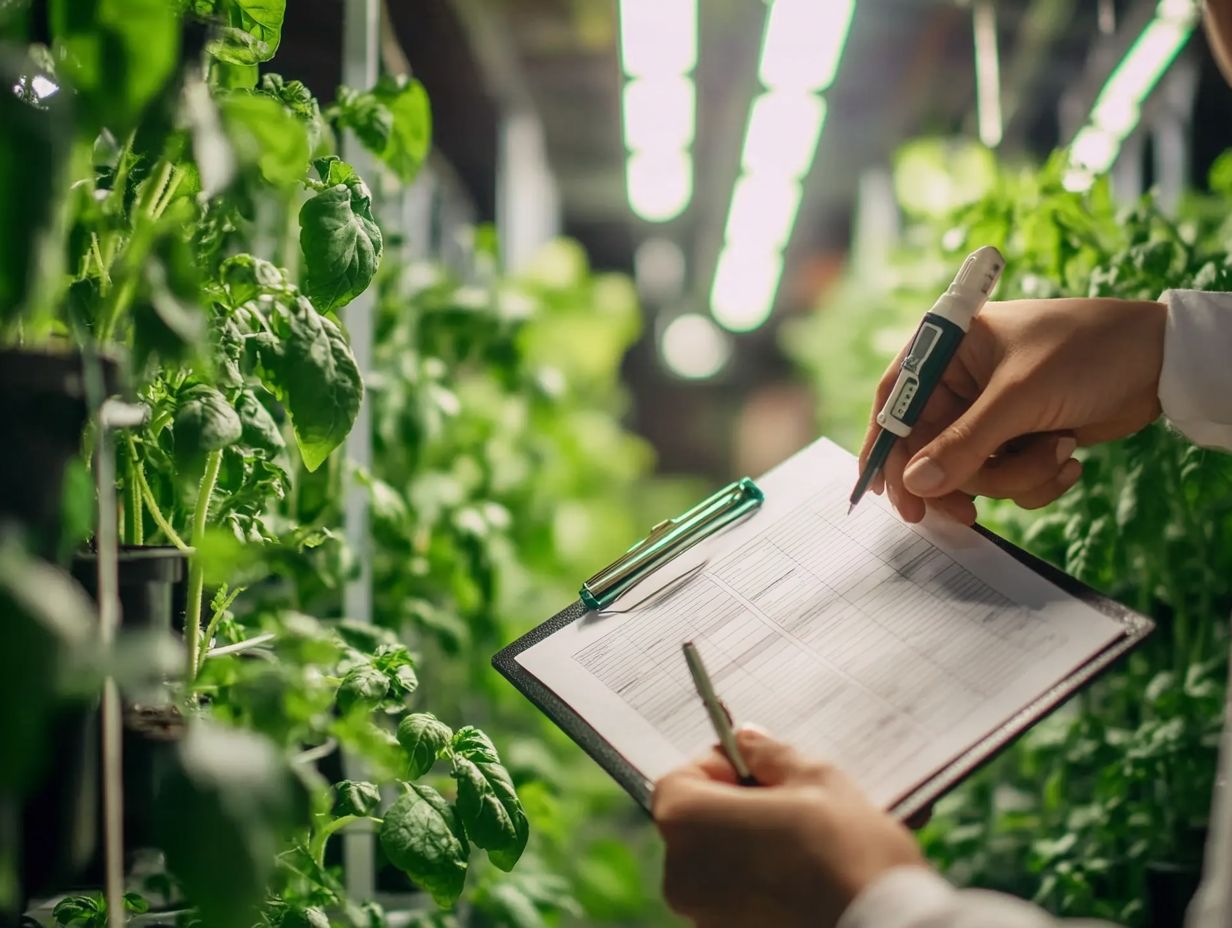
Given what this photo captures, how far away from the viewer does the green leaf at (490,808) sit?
2.43ft

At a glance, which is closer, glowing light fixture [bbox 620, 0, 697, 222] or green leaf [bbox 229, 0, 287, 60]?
green leaf [bbox 229, 0, 287, 60]

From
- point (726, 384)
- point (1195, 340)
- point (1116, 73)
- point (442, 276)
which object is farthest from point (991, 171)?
point (726, 384)

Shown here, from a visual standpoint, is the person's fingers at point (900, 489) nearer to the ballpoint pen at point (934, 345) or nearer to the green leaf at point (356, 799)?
the ballpoint pen at point (934, 345)

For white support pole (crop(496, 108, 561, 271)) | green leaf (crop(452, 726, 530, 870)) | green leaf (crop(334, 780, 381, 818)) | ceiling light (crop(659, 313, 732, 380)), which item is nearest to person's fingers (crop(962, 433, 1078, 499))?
green leaf (crop(452, 726, 530, 870))

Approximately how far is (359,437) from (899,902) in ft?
3.24

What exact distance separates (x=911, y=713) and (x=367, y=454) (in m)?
0.91

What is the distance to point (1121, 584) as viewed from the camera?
125 cm

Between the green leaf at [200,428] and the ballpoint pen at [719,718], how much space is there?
372 mm

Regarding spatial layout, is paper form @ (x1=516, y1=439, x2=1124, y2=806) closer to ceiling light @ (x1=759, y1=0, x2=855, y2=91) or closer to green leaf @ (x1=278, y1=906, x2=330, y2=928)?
green leaf @ (x1=278, y1=906, x2=330, y2=928)

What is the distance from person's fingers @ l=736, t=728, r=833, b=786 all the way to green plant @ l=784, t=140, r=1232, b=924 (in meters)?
0.55

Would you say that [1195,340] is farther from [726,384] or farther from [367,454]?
[726,384]

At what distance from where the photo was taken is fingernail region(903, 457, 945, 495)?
0.76 meters

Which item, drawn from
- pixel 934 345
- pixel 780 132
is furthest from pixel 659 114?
pixel 934 345

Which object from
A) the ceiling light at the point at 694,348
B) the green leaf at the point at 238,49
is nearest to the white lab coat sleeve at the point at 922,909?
the green leaf at the point at 238,49
